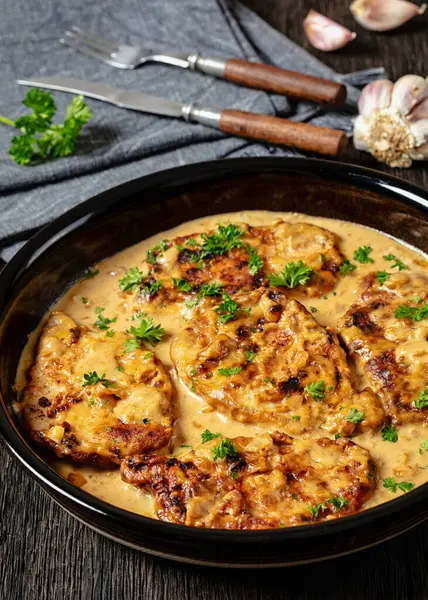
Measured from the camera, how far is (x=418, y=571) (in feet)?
13.8

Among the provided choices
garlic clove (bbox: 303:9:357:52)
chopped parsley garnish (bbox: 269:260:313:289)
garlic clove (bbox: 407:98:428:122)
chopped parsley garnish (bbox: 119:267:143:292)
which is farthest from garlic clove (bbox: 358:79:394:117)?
chopped parsley garnish (bbox: 119:267:143:292)

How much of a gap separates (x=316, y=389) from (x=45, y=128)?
316 centimetres

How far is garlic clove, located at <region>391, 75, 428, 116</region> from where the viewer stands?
6.28m

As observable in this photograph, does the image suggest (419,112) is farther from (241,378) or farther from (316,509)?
(316,509)

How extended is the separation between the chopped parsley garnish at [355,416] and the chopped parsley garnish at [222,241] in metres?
1.39

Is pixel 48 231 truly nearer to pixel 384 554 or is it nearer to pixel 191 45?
pixel 384 554

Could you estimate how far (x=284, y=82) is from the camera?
6766 mm

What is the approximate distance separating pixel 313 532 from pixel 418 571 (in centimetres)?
96

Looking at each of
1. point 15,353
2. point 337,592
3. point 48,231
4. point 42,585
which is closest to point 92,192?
point 48,231

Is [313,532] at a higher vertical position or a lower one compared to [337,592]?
higher

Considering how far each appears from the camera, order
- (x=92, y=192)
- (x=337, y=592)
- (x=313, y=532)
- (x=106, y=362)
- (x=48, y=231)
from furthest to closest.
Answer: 1. (x=92, y=192)
2. (x=48, y=231)
3. (x=106, y=362)
4. (x=337, y=592)
5. (x=313, y=532)

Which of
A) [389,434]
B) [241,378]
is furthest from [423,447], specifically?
[241,378]

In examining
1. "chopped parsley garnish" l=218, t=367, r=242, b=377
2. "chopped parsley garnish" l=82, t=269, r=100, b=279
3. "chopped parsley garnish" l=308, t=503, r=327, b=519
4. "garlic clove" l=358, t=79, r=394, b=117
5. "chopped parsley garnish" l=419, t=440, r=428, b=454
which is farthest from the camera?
"garlic clove" l=358, t=79, r=394, b=117

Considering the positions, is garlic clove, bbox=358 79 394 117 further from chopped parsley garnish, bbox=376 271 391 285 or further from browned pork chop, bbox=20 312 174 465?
browned pork chop, bbox=20 312 174 465
